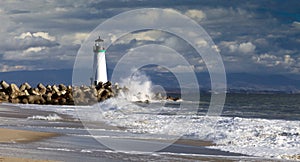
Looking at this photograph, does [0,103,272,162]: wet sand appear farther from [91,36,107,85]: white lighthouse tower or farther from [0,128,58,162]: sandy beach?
[91,36,107,85]: white lighthouse tower

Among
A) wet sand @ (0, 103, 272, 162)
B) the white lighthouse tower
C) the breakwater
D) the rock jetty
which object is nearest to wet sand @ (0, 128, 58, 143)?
wet sand @ (0, 103, 272, 162)

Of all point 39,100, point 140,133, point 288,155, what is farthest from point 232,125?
point 39,100

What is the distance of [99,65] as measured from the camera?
56.4m

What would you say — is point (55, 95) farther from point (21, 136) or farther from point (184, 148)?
point (184, 148)

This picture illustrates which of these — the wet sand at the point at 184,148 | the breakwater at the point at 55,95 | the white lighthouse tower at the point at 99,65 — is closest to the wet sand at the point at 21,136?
the wet sand at the point at 184,148

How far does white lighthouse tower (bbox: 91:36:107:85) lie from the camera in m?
56.7

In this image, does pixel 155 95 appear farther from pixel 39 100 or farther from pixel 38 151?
pixel 38 151

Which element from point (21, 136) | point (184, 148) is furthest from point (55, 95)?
point (184, 148)

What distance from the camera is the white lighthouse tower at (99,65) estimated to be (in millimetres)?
56719

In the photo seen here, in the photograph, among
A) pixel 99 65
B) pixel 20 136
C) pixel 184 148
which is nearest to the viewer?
pixel 184 148

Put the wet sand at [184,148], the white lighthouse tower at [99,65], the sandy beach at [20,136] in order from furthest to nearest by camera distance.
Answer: the white lighthouse tower at [99,65] → the sandy beach at [20,136] → the wet sand at [184,148]

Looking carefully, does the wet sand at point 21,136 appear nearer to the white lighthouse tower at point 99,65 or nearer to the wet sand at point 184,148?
the wet sand at point 184,148

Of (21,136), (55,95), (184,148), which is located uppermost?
(21,136)

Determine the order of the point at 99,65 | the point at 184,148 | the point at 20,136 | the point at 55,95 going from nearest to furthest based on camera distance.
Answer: the point at 184,148
the point at 20,136
the point at 55,95
the point at 99,65
